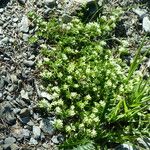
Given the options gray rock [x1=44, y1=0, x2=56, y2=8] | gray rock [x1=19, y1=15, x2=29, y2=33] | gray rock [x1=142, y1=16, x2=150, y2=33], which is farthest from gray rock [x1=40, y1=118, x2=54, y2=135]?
gray rock [x1=142, y1=16, x2=150, y2=33]

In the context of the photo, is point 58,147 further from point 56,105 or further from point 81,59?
point 81,59

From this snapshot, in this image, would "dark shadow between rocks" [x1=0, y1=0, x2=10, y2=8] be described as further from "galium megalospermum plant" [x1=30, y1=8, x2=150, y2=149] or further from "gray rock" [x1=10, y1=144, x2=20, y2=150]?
"gray rock" [x1=10, y1=144, x2=20, y2=150]

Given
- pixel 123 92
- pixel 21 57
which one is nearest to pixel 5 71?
pixel 21 57

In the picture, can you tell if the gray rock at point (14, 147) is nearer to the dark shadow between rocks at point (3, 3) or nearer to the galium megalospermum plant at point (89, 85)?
the galium megalospermum plant at point (89, 85)

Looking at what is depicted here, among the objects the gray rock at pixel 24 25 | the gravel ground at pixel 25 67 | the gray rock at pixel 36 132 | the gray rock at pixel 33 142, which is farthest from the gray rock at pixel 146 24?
the gray rock at pixel 33 142

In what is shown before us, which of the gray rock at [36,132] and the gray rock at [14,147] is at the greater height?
the gray rock at [36,132]

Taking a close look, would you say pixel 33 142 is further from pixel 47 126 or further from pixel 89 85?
pixel 89 85
